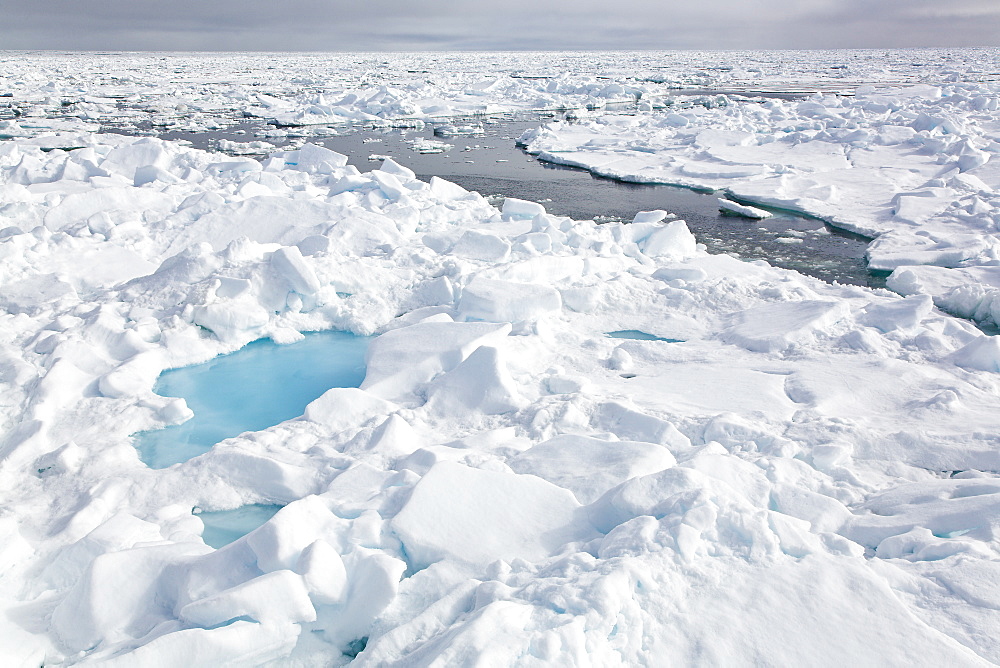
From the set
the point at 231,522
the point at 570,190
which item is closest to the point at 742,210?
the point at 570,190

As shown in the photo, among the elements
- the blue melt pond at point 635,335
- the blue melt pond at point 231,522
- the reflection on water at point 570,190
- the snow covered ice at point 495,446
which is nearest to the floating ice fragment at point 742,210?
the reflection on water at point 570,190

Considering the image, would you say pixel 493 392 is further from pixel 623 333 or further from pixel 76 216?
pixel 76 216

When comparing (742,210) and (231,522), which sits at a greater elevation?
(742,210)

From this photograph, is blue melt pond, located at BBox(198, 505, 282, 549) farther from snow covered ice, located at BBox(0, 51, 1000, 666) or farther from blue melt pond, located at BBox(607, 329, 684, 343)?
blue melt pond, located at BBox(607, 329, 684, 343)

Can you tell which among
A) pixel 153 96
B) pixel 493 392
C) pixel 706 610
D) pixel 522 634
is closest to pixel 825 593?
pixel 706 610

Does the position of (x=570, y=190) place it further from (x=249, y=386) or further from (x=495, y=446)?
(x=495, y=446)

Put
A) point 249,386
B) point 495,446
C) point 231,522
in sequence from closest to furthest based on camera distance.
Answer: point 231,522 < point 495,446 < point 249,386

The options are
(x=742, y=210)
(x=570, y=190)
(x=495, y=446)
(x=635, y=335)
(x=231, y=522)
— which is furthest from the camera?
(x=570, y=190)
